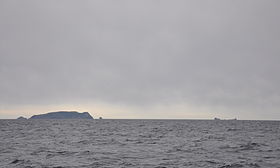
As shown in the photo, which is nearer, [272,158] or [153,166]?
[153,166]

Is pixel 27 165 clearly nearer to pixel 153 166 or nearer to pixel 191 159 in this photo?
pixel 153 166

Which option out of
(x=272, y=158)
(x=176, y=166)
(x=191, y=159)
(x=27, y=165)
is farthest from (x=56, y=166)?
(x=272, y=158)

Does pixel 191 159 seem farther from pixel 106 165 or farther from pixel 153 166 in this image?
pixel 106 165

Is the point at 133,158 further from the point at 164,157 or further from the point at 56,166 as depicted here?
the point at 56,166

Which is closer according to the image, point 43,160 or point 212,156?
point 43,160

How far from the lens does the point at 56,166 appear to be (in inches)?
879

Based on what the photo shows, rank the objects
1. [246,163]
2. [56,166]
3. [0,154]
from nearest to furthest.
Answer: [56,166]
[246,163]
[0,154]

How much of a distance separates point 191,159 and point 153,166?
4701 millimetres

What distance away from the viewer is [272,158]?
26.1 meters

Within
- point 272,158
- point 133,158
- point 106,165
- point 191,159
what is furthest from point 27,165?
point 272,158

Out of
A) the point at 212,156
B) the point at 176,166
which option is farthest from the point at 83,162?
the point at 212,156

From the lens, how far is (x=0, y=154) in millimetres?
28172

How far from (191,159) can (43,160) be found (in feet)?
37.7

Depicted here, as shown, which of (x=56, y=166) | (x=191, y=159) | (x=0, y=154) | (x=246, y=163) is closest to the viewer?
(x=56, y=166)
